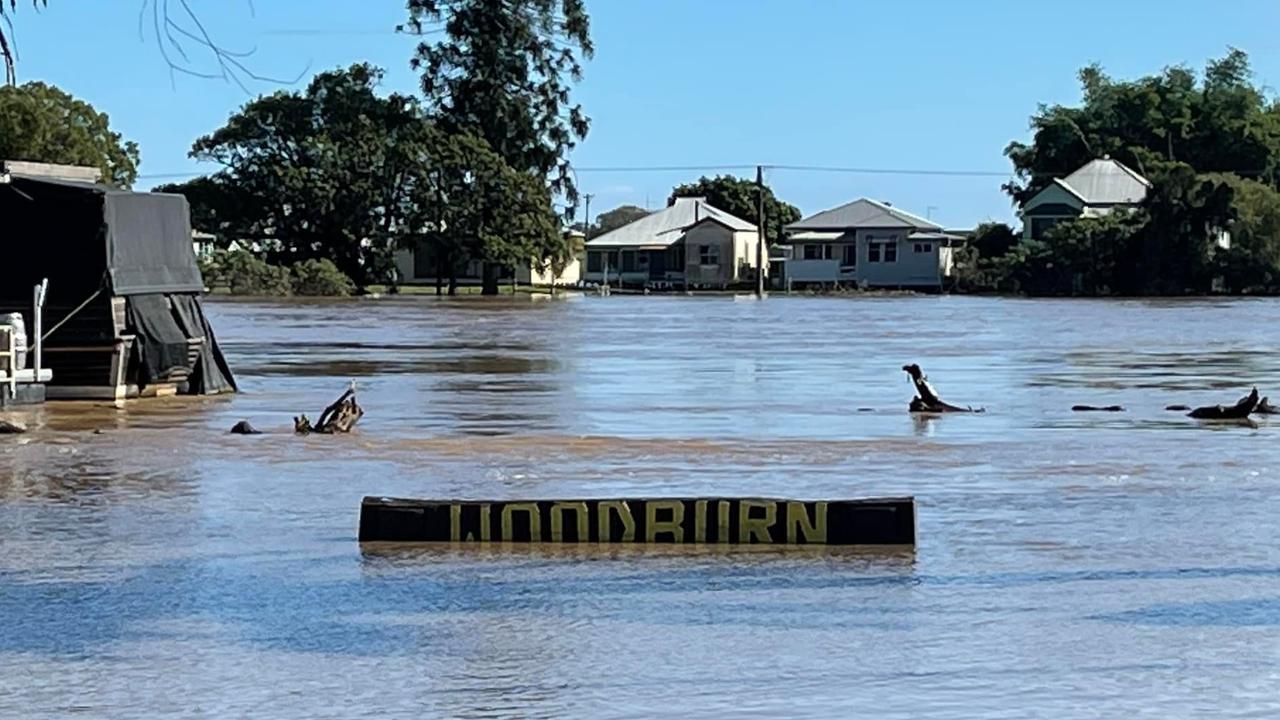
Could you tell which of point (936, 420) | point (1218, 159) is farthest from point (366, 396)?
point (1218, 159)

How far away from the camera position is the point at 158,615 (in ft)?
36.7

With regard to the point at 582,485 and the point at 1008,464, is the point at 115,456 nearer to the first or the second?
the point at 582,485

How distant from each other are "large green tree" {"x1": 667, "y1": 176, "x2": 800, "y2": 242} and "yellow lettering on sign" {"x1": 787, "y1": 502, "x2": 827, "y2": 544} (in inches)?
4816

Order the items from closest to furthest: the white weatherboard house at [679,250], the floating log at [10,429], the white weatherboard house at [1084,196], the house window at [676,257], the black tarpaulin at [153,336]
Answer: the floating log at [10,429]
the black tarpaulin at [153,336]
the white weatherboard house at [1084,196]
the white weatherboard house at [679,250]
the house window at [676,257]

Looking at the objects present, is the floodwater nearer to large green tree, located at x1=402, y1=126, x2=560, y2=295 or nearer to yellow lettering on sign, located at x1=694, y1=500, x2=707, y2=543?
yellow lettering on sign, located at x1=694, y1=500, x2=707, y2=543

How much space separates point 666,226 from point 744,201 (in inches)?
406

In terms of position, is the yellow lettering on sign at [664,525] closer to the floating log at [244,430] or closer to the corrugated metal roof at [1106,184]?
the floating log at [244,430]

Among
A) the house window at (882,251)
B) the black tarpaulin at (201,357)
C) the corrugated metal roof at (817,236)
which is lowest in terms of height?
the black tarpaulin at (201,357)

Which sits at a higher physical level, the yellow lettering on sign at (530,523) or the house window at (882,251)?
the house window at (882,251)

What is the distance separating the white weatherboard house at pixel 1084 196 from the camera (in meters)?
115

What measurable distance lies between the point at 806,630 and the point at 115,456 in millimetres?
10588

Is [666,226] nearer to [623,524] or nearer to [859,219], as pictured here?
[859,219]

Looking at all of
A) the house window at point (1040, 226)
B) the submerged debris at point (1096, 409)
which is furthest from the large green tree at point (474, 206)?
the submerged debris at point (1096, 409)

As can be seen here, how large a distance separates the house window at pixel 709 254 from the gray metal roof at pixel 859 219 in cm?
450
